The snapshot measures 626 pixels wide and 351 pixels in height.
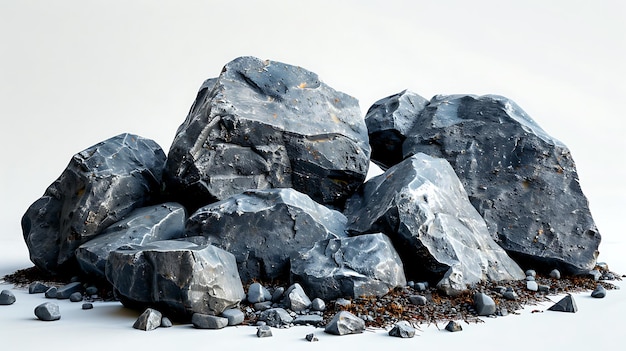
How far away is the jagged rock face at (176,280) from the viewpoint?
475cm

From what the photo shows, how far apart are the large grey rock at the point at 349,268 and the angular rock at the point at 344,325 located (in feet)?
1.93

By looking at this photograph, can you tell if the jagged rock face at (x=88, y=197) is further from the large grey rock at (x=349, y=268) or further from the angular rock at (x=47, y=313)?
the large grey rock at (x=349, y=268)

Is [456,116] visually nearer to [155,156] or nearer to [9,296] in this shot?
[155,156]

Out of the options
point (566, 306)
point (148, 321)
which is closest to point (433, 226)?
point (566, 306)

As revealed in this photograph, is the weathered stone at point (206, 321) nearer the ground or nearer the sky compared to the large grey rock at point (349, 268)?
nearer the ground

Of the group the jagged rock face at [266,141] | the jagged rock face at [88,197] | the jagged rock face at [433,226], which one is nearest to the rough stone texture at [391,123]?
the jagged rock face at [266,141]

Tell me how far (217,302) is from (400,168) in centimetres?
275

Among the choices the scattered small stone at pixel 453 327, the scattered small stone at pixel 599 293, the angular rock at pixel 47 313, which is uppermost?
the scattered small stone at pixel 453 327

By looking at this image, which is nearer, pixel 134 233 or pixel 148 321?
pixel 148 321

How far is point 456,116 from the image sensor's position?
8.09 meters

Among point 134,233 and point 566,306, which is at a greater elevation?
point 134,233

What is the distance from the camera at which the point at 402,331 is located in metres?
4.54

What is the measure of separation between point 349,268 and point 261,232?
113 centimetres

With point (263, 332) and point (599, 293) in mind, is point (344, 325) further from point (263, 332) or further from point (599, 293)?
point (599, 293)
